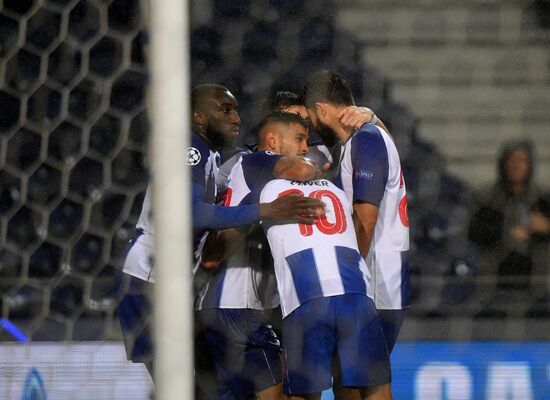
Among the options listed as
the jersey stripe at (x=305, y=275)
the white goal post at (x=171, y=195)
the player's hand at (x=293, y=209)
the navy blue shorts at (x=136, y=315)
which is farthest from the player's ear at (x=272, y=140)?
the white goal post at (x=171, y=195)

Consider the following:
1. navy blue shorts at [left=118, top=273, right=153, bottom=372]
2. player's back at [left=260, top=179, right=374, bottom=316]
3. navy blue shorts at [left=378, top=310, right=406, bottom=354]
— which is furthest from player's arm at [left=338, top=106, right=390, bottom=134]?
navy blue shorts at [left=118, top=273, right=153, bottom=372]

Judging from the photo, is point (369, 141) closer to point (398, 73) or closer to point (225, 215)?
point (225, 215)

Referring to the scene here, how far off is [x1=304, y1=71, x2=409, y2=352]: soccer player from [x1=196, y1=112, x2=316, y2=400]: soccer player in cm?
9

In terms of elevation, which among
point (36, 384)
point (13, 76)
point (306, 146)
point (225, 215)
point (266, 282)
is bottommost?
point (36, 384)

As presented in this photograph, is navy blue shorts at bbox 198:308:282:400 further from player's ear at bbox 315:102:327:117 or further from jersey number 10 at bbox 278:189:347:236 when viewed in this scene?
player's ear at bbox 315:102:327:117

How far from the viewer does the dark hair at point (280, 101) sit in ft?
7.60

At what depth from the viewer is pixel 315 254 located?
78.2 inches

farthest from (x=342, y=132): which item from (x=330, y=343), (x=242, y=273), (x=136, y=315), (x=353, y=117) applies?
(x=136, y=315)

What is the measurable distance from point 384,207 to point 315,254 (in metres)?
0.30

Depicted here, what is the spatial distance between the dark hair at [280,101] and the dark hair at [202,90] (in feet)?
0.42

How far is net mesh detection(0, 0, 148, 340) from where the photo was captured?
238 cm

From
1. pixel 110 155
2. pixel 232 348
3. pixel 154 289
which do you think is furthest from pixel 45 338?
pixel 154 289

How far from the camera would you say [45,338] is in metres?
2.10

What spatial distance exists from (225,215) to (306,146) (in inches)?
14.3
